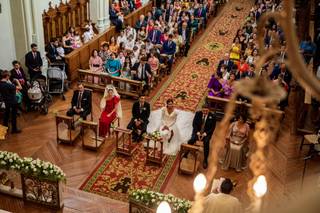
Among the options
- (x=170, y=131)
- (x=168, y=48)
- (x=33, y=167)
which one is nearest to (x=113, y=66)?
(x=168, y=48)

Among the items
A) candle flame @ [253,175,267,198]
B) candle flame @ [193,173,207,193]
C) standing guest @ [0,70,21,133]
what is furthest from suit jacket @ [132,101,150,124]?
candle flame @ [253,175,267,198]

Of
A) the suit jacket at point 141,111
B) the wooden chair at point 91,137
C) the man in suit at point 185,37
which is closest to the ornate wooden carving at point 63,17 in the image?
the man in suit at point 185,37

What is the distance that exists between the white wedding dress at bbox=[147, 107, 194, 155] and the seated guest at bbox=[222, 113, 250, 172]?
126cm

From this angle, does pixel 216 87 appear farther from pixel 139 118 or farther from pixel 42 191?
pixel 42 191

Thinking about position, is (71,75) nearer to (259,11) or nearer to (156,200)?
(156,200)

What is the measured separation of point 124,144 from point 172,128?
1182 mm

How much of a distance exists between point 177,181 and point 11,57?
6.47m

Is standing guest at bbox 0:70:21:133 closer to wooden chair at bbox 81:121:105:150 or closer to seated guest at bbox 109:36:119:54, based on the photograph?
wooden chair at bbox 81:121:105:150

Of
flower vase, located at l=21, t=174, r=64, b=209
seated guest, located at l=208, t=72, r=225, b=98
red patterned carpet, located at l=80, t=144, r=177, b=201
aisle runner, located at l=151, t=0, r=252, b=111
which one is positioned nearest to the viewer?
flower vase, located at l=21, t=174, r=64, b=209

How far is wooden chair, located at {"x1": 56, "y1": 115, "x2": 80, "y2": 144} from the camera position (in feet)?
31.9

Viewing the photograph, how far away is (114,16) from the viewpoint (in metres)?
17.0

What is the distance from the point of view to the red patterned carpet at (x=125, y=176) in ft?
27.8

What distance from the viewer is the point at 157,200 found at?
22.1 feet

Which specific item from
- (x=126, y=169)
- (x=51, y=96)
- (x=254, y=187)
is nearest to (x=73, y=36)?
(x=51, y=96)
